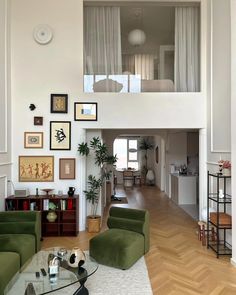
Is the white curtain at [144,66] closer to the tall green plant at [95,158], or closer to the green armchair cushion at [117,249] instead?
the tall green plant at [95,158]

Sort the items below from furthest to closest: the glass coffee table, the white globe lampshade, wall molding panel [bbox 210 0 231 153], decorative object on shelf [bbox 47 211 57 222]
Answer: the white globe lampshade < decorative object on shelf [bbox 47 211 57 222] < wall molding panel [bbox 210 0 231 153] < the glass coffee table

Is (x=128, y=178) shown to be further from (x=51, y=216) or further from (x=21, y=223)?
(x=21, y=223)

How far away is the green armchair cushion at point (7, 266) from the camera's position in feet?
8.79

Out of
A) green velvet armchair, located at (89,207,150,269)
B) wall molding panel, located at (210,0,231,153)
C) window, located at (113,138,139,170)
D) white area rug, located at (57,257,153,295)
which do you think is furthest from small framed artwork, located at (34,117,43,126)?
window, located at (113,138,139,170)

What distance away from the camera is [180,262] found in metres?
3.86

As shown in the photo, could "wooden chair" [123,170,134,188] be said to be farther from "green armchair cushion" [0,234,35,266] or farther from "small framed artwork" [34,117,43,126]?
"green armchair cushion" [0,234,35,266]

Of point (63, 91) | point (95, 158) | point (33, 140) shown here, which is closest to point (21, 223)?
point (33, 140)

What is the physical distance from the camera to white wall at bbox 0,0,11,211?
494 cm

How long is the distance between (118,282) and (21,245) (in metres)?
1.33

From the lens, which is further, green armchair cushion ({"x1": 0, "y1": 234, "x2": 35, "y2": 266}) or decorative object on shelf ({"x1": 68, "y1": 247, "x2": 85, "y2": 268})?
green armchair cushion ({"x1": 0, "y1": 234, "x2": 35, "y2": 266})

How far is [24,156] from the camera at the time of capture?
5406mm

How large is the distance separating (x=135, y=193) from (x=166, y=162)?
1774 mm

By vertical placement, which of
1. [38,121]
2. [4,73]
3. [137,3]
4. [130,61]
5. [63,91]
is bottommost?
[38,121]

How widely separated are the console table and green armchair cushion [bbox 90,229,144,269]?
144 centimetres
